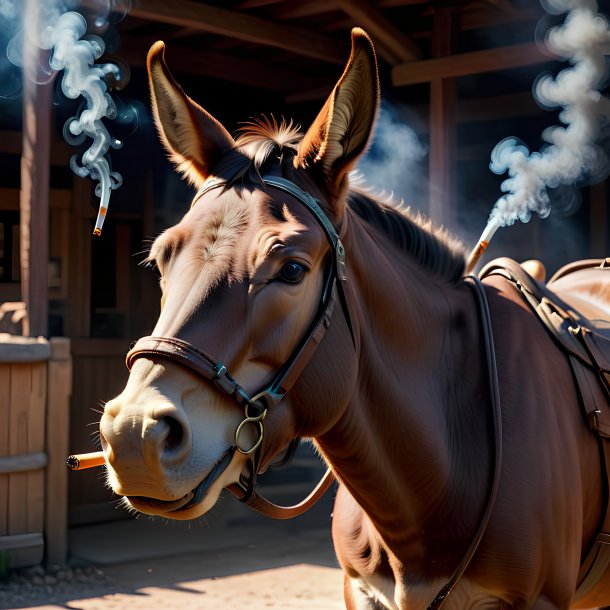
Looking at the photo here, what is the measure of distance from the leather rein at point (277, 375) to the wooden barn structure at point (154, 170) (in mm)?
3589

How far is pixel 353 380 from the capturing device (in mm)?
2004

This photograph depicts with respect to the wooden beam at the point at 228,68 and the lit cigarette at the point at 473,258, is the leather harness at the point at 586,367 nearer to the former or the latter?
the lit cigarette at the point at 473,258

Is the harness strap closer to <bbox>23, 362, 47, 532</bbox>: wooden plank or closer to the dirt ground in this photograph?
the dirt ground

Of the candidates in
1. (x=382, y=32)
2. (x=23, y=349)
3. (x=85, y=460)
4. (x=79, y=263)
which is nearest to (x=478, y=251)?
(x=85, y=460)

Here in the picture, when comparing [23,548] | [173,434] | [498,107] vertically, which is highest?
[498,107]

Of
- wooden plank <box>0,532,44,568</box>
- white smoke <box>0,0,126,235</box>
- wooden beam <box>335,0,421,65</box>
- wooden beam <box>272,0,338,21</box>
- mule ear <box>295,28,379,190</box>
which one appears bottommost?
wooden plank <box>0,532,44,568</box>

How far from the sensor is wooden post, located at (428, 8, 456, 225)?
6148 mm

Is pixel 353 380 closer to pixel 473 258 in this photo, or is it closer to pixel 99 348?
pixel 473 258

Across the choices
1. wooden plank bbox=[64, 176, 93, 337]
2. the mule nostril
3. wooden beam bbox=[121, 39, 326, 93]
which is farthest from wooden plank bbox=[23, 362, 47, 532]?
the mule nostril

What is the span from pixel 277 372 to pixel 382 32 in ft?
15.7

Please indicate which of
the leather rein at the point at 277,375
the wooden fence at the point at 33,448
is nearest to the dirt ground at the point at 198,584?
the wooden fence at the point at 33,448

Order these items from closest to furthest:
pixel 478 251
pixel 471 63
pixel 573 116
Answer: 1. pixel 478 251
2. pixel 573 116
3. pixel 471 63

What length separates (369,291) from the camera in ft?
7.02

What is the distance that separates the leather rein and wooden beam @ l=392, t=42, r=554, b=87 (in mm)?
3948
